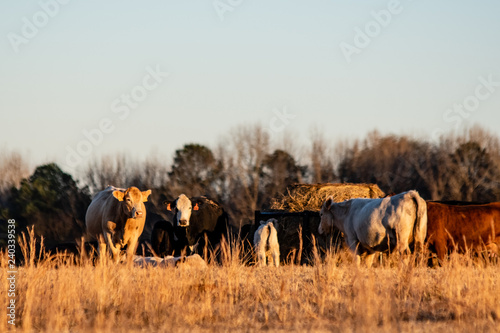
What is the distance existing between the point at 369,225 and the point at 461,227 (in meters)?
1.86

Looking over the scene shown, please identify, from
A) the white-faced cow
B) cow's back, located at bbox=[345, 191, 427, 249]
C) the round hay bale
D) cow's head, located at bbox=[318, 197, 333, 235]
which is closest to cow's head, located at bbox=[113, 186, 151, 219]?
the white-faced cow

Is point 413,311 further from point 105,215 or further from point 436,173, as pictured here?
point 436,173

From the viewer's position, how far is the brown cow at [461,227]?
1338cm

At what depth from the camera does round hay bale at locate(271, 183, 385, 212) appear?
56.7 feet

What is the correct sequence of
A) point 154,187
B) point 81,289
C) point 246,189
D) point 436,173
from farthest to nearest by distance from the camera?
point 154,187 < point 246,189 < point 436,173 < point 81,289

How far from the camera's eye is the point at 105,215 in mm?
15258

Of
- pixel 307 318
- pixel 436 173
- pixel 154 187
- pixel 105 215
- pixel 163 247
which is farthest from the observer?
pixel 154 187

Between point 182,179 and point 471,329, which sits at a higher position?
point 182,179

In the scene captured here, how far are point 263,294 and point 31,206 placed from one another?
44.0 metres

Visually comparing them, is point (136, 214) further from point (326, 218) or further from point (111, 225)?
point (326, 218)

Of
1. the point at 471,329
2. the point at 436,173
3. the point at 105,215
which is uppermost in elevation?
the point at 436,173

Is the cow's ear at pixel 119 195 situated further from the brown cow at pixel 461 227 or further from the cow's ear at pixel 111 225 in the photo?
the brown cow at pixel 461 227

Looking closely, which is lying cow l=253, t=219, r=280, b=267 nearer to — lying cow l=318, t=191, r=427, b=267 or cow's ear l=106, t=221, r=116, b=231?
lying cow l=318, t=191, r=427, b=267

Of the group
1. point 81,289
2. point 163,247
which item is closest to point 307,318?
point 81,289
